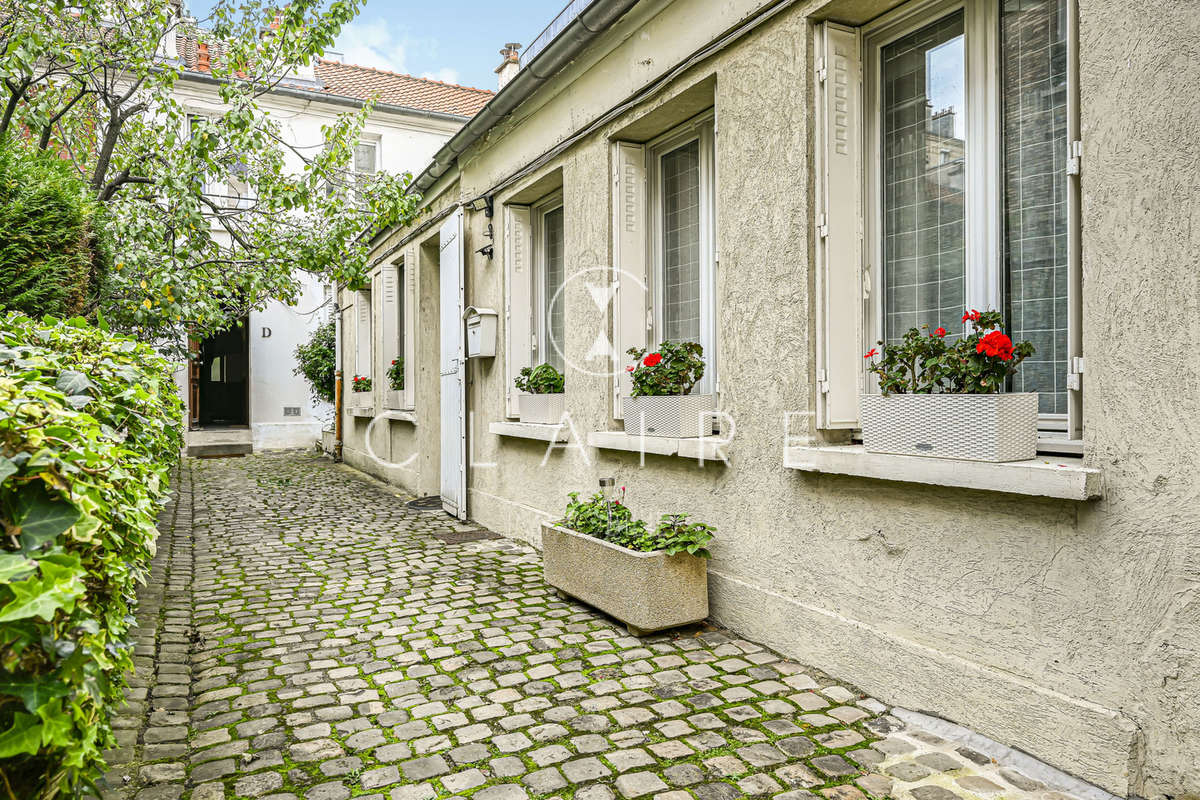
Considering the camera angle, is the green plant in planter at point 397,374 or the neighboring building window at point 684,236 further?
the green plant in planter at point 397,374

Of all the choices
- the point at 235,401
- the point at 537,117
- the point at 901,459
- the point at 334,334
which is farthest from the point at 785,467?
the point at 235,401

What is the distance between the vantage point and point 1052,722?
2611mm

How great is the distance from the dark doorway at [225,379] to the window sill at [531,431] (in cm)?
1124

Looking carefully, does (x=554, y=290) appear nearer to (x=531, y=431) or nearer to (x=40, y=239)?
(x=531, y=431)

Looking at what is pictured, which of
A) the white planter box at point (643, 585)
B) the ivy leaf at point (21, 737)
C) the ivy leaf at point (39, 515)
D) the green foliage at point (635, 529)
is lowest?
the white planter box at point (643, 585)

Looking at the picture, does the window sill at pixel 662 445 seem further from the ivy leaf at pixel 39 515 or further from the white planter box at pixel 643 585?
the ivy leaf at pixel 39 515

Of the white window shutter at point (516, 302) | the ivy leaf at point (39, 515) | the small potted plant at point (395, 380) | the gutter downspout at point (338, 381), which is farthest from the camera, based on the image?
the gutter downspout at point (338, 381)

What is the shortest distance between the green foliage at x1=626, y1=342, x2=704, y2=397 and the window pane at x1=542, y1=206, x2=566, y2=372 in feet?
6.82

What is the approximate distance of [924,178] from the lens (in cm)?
344

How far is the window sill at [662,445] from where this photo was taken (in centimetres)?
427

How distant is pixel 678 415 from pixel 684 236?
132 cm

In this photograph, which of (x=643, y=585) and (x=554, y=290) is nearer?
(x=643, y=585)

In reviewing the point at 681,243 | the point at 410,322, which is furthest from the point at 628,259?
the point at 410,322

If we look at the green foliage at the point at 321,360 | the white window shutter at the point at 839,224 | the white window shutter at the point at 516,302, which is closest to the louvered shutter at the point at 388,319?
the green foliage at the point at 321,360
